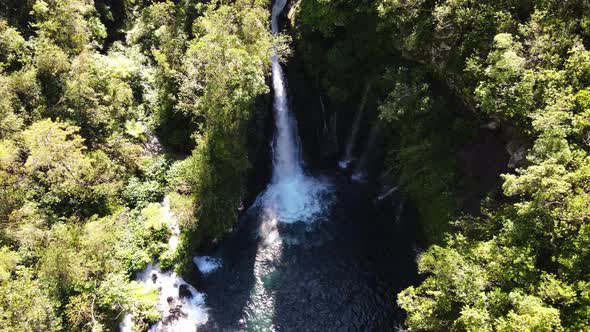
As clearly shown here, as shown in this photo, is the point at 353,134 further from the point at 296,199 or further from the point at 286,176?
the point at 296,199

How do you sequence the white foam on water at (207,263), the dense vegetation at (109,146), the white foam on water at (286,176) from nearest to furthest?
1. the dense vegetation at (109,146)
2. the white foam on water at (207,263)
3. the white foam on water at (286,176)

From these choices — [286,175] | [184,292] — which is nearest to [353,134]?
[286,175]

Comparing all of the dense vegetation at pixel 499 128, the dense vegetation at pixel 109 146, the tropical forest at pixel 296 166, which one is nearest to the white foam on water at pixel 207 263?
the tropical forest at pixel 296 166

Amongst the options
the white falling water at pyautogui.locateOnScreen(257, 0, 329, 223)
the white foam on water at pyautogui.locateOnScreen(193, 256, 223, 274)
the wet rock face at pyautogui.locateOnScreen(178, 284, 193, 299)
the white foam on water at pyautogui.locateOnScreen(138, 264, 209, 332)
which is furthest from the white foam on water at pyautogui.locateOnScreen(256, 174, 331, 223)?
the white foam on water at pyautogui.locateOnScreen(138, 264, 209, 332)

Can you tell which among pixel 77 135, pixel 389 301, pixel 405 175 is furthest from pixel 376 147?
pixel 77 135

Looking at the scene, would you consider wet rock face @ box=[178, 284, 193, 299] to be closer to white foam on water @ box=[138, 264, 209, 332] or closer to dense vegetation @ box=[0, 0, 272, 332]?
white foam on water @ box=[138, 264, 209, 332]

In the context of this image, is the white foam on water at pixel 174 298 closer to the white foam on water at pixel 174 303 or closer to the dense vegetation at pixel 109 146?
the white foam on water at pixel 174 303
